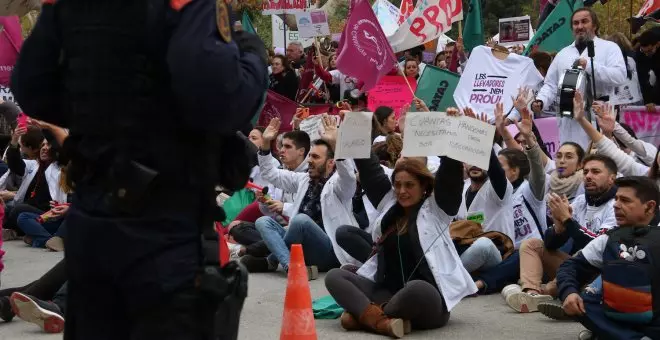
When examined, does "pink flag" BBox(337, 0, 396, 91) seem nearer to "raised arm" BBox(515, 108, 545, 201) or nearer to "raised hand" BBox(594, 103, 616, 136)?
"raised arm" BBox(515, 108, 545, 201)

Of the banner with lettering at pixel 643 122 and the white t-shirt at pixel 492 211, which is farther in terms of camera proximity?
the banner with lettering at pixel 643 122

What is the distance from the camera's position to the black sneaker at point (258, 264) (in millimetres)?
10672

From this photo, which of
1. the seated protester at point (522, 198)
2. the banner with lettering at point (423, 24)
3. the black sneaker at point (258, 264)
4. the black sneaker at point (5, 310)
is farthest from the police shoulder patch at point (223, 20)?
the banner with lettering at point (423, 24)

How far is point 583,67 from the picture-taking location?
10992mm

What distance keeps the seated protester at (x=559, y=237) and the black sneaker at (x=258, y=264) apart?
→ 2.83 m

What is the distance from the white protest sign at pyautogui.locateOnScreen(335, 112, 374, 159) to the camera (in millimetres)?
8055

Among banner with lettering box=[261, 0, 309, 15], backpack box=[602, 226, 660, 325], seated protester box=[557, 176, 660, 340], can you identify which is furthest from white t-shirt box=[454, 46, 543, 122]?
banner with lettering box=[261, 0, 309, 15]

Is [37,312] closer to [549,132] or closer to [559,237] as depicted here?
[559,237]

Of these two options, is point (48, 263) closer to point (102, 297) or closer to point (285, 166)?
point (285, 166)

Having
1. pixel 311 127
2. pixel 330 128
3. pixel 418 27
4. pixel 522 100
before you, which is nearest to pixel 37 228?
pixel 311 127

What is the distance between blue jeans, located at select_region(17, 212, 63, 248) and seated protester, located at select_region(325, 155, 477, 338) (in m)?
6.23

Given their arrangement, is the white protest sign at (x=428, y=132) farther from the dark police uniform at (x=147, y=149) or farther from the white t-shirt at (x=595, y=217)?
the dark police uniform at (x=147, y=149)

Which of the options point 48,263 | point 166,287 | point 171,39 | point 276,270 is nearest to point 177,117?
point 171,39

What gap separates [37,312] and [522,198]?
409 centimetres
